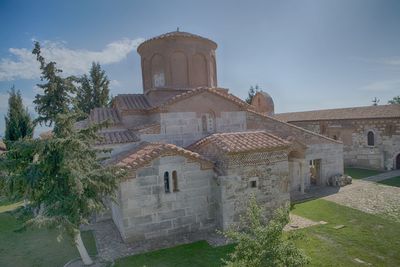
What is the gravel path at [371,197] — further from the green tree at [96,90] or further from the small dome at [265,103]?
the green tree at [96,90]

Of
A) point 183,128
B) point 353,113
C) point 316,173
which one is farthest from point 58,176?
point 353,113

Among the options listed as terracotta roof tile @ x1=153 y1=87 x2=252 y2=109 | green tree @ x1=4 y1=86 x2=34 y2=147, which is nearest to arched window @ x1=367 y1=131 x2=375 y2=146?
terracotta roof tile @ x1=153 y1=87 x2=252 y2=109

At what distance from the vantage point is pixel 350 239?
29.6ft

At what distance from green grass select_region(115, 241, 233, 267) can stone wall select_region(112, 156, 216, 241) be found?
103 centimetres

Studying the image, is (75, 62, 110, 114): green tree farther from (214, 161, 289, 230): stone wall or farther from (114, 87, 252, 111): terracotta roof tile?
(214, 161, 289, 230): stone wall

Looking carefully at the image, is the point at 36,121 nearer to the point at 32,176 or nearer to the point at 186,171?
the point at 32,176

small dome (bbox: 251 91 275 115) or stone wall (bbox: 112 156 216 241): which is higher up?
small dome (bbox: 251 91 275 115)

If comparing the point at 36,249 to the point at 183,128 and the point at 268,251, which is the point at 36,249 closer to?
the point at 183,128

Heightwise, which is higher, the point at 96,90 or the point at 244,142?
the point at 96,90

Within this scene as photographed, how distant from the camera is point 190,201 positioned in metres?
10.1

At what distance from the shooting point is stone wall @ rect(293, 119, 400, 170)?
19969 mm

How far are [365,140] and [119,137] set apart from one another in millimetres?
19746

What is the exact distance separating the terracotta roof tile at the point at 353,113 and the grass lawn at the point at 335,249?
43.4 ft

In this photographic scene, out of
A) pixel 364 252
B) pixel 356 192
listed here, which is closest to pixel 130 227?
pixel 364 252
